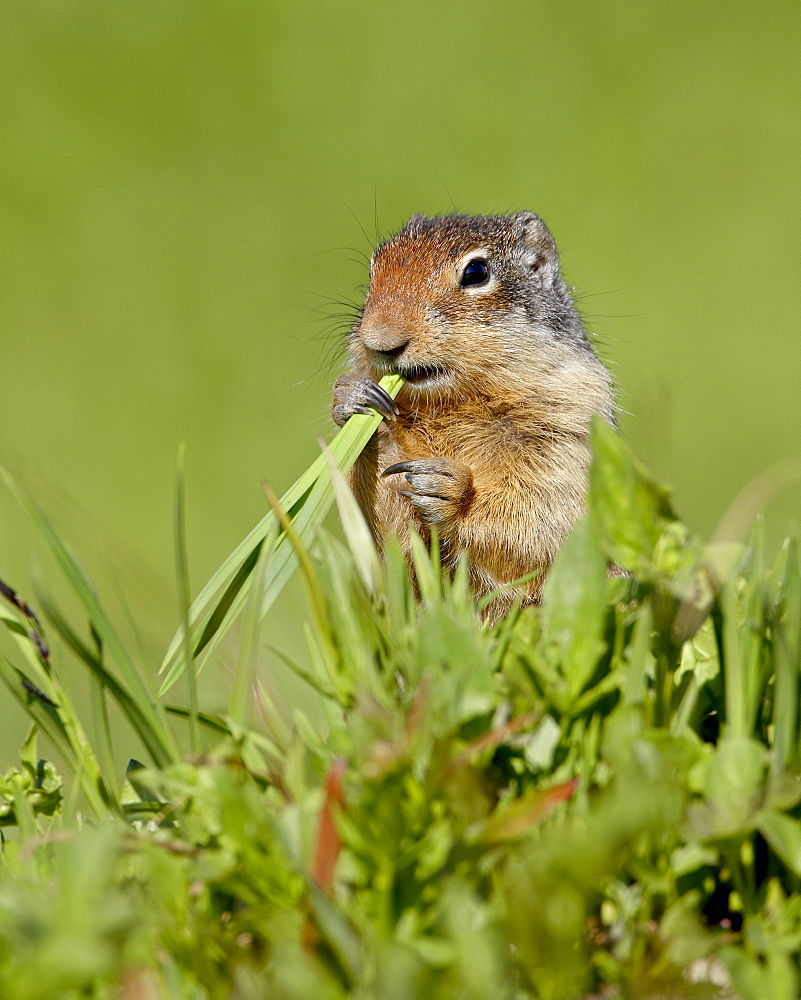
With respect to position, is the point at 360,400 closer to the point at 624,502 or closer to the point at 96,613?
the point at 96,613

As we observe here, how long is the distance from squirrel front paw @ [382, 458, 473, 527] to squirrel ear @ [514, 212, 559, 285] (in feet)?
3.34

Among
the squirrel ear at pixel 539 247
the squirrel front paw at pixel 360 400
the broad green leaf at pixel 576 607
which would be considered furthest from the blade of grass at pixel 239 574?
the squirrel ear at pixel 539 247

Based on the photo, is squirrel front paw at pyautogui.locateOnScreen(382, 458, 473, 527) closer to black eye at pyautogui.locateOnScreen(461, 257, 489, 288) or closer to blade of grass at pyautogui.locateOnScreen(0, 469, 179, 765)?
black eye at pyautogui.locateOnScreen(461, 257, 489, 288)

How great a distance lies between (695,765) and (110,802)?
74 centimetres

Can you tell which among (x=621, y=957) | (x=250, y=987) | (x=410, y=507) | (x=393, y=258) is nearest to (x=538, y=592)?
(x=410, y=507)

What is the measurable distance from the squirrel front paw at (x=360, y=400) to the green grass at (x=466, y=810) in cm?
111

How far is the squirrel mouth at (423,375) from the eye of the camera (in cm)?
282

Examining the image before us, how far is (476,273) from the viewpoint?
310 cm

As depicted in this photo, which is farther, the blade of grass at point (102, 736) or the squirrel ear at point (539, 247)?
the squirrel ear at point (539, 247)

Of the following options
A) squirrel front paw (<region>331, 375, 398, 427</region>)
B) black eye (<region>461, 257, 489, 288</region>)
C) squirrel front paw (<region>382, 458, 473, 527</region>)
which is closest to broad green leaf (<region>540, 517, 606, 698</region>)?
squirrel front paw (<region>331, 375, 398, 427</region>)

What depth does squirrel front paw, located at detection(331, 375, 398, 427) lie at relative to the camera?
2494 millimetres

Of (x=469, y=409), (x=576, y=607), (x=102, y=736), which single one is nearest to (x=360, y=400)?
(x=469, y=409)

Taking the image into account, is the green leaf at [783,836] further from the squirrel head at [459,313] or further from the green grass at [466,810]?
the squirrel head at [459,313]

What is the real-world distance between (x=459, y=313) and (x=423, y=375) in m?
0.24
